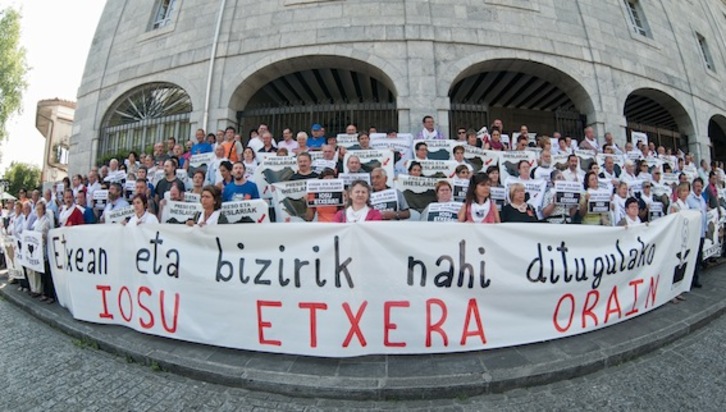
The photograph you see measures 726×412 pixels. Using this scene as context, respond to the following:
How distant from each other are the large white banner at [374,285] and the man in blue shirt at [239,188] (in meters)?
1.36

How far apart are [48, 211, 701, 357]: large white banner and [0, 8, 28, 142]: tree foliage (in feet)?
81.1

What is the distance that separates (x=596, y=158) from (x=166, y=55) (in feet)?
43.8

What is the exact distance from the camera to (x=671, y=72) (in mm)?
12484

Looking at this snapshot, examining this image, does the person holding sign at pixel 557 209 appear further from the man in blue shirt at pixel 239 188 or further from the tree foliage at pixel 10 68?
the tree foliage at pixel 10 68

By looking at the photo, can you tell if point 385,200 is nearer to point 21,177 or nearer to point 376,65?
point 376,65

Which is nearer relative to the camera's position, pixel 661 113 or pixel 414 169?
pixel 414 169

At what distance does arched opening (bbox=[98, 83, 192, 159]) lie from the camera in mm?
11180

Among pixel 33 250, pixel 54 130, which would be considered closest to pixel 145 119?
pixel 33 250

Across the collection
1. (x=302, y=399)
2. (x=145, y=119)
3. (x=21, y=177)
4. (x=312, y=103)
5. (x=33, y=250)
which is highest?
(x=21, y=177)

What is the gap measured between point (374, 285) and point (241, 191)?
2942 mm

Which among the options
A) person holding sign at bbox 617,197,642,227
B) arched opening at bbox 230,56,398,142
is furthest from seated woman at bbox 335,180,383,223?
arched opening at bbox 230,56,398,142

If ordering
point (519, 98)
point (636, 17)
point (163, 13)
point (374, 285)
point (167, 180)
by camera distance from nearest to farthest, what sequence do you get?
point (374, 285) < point (167, 180) < point (163, 13) < point (636, 17) < point (519, 98)

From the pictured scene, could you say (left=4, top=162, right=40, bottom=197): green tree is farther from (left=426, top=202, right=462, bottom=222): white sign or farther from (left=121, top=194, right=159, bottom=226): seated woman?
(left=426, top=202, right=462, bottom=222): white sign

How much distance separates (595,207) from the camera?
188 inches
